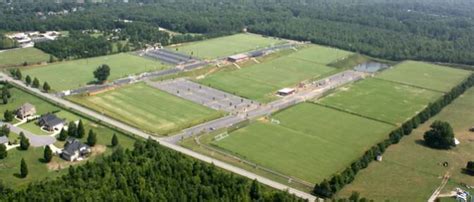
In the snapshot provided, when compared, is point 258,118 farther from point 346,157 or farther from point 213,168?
point 213,168

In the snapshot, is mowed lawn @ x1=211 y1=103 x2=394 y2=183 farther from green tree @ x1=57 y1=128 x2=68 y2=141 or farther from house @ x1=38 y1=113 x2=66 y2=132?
house @ x1=38 y1=113 x2=66 y2=132

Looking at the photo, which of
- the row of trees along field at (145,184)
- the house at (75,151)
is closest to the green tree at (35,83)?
the house at (75,151)

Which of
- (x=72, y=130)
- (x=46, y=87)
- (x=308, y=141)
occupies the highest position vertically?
(x=308, y=141)

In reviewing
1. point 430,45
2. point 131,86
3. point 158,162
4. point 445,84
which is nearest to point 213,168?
point 158,162

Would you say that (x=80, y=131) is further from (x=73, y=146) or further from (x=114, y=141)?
(x=114, y=141)

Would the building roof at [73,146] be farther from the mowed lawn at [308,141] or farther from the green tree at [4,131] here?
the mowed lawn at [308,141]

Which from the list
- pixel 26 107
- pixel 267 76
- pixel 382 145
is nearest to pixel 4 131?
pixel 26 107
